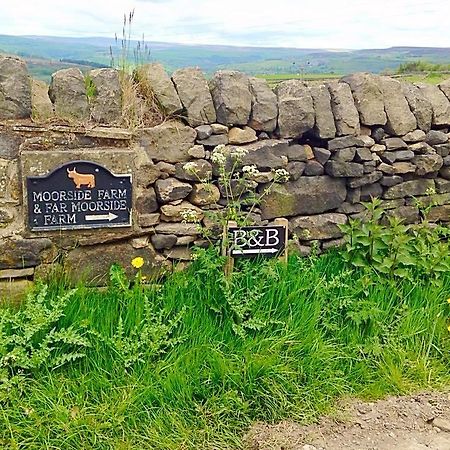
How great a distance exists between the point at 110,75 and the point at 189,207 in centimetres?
95

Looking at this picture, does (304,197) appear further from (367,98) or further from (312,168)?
(367,98)

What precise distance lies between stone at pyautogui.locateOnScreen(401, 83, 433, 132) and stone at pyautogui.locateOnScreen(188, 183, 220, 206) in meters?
1.57

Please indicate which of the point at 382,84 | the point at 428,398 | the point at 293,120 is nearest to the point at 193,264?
the point at 293,120

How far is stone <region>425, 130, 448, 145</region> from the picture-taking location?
431 centimetres

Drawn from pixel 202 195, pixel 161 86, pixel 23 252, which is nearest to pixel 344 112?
pixel 202 195

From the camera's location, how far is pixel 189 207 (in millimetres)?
3820

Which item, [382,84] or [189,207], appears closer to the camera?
[189,207]

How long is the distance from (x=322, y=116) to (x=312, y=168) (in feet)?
1.16

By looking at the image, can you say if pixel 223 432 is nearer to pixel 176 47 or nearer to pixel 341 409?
pixel 341 409

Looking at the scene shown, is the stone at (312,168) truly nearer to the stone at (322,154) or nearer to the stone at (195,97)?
the stone at (322,154)

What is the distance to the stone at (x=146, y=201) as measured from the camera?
3713mm

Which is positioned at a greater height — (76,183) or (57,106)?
(57,106)

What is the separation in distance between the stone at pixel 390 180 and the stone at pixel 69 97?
2.09 metres

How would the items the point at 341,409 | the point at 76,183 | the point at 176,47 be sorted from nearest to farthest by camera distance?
the point at 341,409 < the point at 76,183 < the point at 176,47
